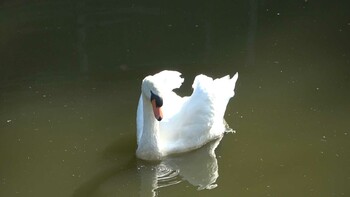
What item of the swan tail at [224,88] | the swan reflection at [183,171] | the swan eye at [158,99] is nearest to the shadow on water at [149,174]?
the swan reflection at [183,171]

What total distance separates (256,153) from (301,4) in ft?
9.49

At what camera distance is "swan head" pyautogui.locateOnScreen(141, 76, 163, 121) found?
492 centimetres

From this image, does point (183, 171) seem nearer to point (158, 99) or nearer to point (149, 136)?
point (149, 136)

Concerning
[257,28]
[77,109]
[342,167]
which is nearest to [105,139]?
[77,109]

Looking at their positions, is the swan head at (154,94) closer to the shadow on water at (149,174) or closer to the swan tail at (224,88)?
the shadow on water at (149,174)

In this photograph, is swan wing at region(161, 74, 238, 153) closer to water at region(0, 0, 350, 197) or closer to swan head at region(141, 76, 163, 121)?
water at region(0, 0, 350, 197)

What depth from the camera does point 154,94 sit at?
195 inches

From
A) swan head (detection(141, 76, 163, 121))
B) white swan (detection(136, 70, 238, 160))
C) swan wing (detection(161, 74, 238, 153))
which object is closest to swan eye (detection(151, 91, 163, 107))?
swan head (detection(141, 76, 163, 121))

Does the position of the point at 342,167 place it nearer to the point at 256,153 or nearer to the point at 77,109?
the point at 256,153

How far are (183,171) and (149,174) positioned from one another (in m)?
0.26

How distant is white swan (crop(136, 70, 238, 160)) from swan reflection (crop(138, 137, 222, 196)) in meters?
0.06

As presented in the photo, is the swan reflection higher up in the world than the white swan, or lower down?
lower down

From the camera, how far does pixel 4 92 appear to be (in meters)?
6.30

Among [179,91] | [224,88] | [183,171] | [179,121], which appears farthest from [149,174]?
[179,91]
